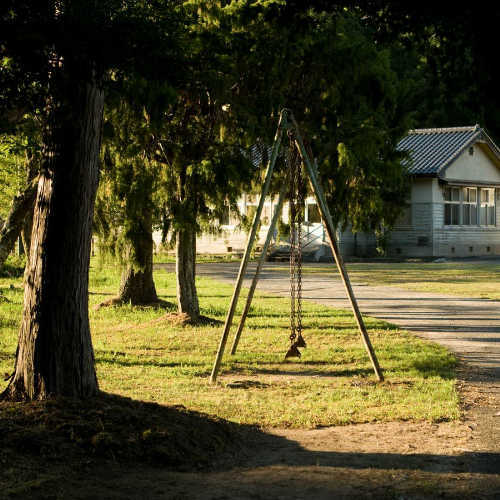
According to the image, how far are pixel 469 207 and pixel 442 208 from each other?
2719 mm

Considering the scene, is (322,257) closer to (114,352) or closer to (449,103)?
(114,352)

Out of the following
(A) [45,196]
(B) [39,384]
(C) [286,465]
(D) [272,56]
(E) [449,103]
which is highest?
(D) [272,56]

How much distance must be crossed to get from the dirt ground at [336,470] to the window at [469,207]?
31.5 m

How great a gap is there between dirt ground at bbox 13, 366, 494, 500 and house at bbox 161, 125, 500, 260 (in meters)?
26.9

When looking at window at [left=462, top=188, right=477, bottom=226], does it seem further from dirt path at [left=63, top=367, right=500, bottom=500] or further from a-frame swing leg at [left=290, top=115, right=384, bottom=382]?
dirt path at [left=63, top=367, right=500, bottom=500]

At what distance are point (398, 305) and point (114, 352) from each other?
301 inches

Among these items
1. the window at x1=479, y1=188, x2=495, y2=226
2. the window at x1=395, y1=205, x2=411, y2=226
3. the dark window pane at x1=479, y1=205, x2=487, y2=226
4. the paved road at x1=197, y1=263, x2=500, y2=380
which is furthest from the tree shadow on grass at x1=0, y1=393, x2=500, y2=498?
the window at x1=479, y1=188, x2=495, y2=226

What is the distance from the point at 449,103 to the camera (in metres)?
5.71

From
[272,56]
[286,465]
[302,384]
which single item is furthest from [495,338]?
[286,465]

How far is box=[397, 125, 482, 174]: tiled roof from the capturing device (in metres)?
35.5

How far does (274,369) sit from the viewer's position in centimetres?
1024

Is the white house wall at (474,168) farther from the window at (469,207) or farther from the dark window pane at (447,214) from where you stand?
the dark window pane at (447,214)

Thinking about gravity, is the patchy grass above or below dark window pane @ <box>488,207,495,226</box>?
below

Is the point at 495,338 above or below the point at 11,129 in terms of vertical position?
below
